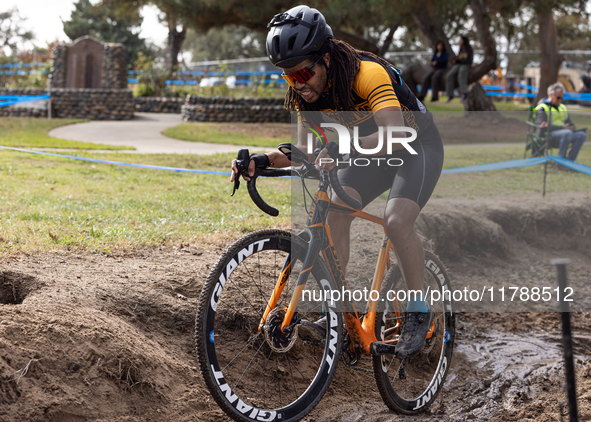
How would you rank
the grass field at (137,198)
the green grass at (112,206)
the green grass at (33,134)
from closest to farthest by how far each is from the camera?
the green grass at (112,206) < the grass field at (137,198) < the green grass at (33,134)

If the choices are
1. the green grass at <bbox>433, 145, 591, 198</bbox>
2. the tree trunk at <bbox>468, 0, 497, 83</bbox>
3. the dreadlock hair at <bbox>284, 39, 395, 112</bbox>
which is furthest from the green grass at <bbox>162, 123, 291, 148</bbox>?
the dreadlock hair at <bbox>284, 39, 395, 112</bbox>

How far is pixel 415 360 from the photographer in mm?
4445

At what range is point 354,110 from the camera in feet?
11.3

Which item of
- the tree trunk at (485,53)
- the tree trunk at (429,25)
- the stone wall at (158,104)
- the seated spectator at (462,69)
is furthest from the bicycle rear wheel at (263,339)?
the stone wall at (158,104)

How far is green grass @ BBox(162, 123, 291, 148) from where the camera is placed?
1680 cm

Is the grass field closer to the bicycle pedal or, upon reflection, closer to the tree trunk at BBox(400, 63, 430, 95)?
the bicycle pedal

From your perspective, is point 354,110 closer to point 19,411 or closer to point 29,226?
point 19,411

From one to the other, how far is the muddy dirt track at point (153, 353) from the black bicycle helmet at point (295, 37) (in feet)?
6.19

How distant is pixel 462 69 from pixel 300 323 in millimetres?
17142

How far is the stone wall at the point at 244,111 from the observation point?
20.8m

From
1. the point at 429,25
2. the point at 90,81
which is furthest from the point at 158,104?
the point at 429,25

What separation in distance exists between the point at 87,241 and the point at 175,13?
1560cm

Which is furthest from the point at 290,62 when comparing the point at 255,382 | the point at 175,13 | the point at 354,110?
the point at 175,13

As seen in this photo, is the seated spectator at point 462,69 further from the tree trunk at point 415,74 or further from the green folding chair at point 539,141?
the green folding chair at point 539,141
